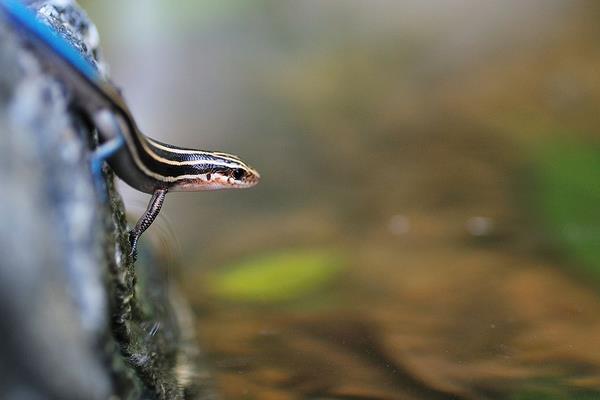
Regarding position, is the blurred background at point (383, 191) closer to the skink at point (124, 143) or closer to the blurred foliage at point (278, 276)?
the blurred foliage at point (278, 276)

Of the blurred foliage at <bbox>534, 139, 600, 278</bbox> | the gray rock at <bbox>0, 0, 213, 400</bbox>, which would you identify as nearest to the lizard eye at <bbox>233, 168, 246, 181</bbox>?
the gray rock at <bbox>0, 0, 213, 400</bbox>

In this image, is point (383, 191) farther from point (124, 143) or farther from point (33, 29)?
point (33, 29)

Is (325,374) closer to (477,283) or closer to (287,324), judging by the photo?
(287,324)

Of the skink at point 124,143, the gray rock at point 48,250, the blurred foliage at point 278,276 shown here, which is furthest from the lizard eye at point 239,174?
the blurred foliage at point 278,276

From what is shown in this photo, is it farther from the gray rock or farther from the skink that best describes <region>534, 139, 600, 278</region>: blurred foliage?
the gray rock

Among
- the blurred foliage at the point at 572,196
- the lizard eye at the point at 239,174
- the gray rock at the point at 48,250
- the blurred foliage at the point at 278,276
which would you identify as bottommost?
the gray rock at the point at 48,250

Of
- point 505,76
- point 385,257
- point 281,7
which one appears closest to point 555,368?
point 385,257

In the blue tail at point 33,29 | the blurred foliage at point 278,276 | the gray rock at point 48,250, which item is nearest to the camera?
the gray rock at point 48,250
